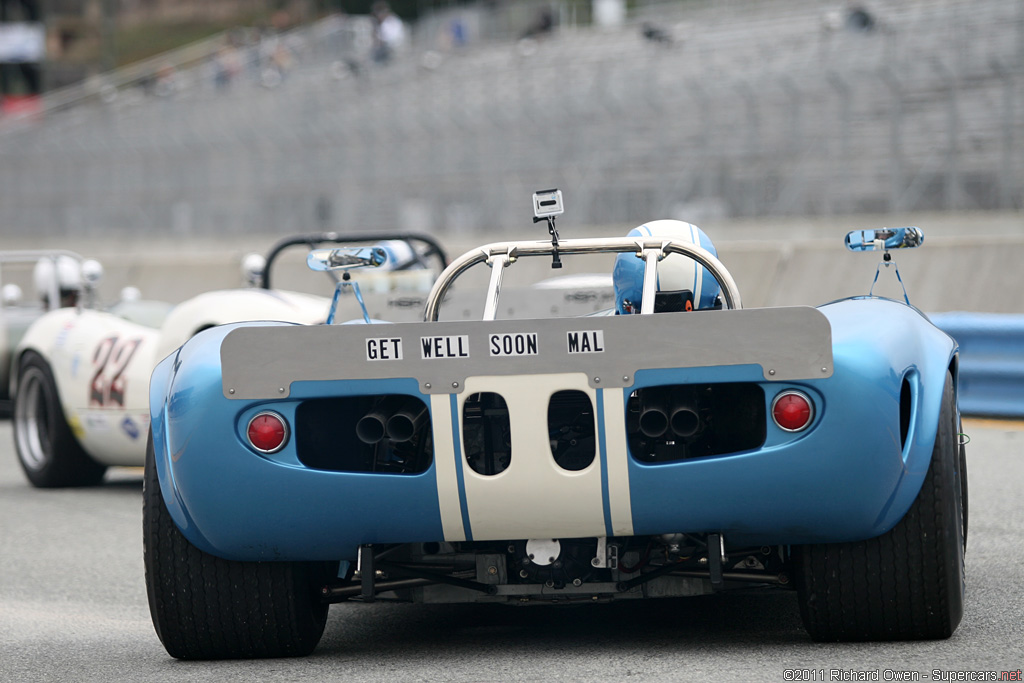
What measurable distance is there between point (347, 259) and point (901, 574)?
2288 mm

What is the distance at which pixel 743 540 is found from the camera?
12.2ft

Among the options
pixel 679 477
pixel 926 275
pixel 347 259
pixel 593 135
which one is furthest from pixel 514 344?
pixel 593 135

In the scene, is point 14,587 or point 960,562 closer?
point 960,562

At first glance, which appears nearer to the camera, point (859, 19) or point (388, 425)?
point (388, 425)

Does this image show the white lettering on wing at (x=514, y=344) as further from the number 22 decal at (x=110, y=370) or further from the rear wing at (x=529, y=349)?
the number 22 decal at (x=110, y=370)

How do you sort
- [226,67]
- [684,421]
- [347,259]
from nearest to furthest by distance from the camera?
1. [684,421]
2. [347,259]
3. [226,67]

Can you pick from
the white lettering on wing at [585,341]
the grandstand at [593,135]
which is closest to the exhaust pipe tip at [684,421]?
the white lettering on wing at [585,341]

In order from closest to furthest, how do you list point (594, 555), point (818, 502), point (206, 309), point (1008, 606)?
1. point (818, 502)
2. point (594, 555)
3. point (1008, 606)
4. point (206, 309)

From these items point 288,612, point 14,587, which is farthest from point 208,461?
point 14,587

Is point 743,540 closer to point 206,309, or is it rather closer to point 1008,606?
point 1008,606

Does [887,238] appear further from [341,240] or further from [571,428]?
[341,240]

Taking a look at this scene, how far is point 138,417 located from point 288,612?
437cm

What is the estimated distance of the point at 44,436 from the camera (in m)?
8.86

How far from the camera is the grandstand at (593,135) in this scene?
16156mm
